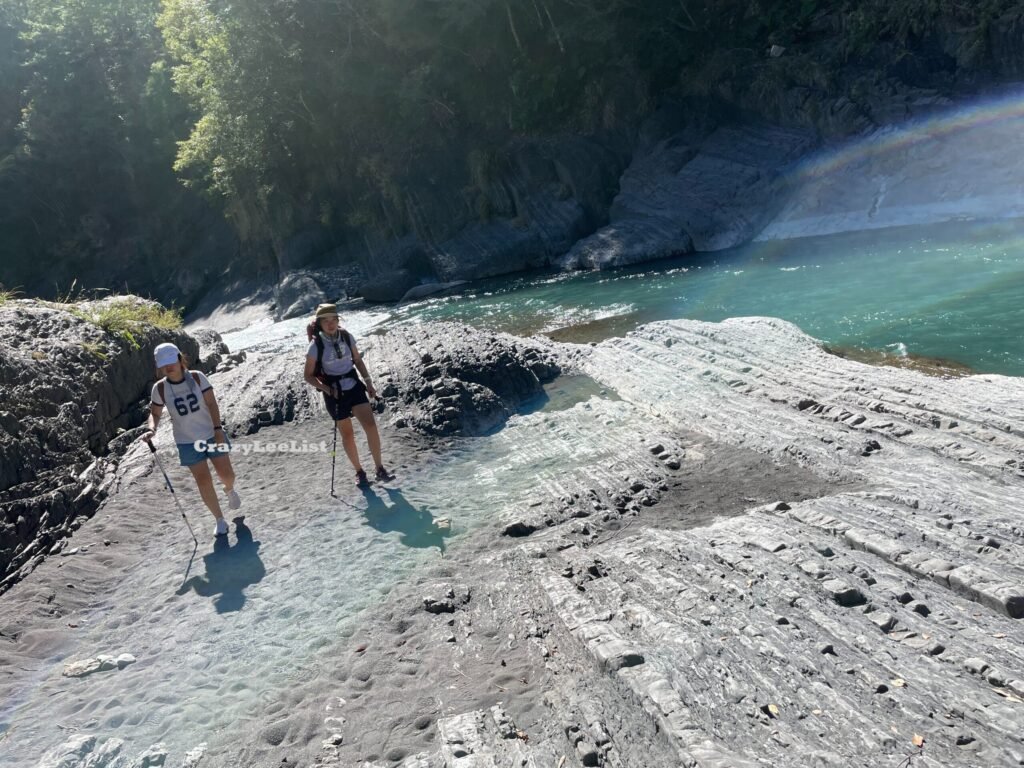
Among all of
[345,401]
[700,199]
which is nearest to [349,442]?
[345,401]

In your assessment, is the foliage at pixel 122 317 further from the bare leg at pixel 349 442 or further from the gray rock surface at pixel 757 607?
the gray rock surface at pixel 757 607

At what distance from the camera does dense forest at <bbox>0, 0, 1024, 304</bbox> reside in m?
23.5

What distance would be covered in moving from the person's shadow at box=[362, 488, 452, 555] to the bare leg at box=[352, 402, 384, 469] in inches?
17.4

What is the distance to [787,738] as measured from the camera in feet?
10.6

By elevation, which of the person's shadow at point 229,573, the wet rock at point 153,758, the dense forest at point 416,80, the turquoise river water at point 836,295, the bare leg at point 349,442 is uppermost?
the dense forest at point 416,80

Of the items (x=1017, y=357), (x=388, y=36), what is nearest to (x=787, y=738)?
(x=1017, y=357)

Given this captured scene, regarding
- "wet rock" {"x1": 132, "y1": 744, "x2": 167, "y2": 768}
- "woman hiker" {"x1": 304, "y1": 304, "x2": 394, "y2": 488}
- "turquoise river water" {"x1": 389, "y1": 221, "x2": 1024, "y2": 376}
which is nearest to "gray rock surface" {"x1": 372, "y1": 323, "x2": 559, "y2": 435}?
"woman hiker" {"x1": 304, "y1": 304, "x2": 394, "y2": 488}

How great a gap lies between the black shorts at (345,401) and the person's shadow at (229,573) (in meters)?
1.32

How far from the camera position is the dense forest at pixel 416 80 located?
23.5 meters

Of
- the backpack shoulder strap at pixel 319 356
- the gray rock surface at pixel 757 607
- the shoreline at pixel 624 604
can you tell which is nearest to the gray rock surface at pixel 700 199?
the shoreline at pixel 624 604

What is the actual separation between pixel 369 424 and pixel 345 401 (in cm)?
31

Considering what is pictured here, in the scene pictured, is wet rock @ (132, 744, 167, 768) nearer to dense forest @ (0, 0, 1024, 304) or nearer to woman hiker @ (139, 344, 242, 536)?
woman hiker @ (139, 344, 242, 536)

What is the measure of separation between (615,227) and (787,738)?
71.8 feet

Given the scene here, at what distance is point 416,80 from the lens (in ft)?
96.0
